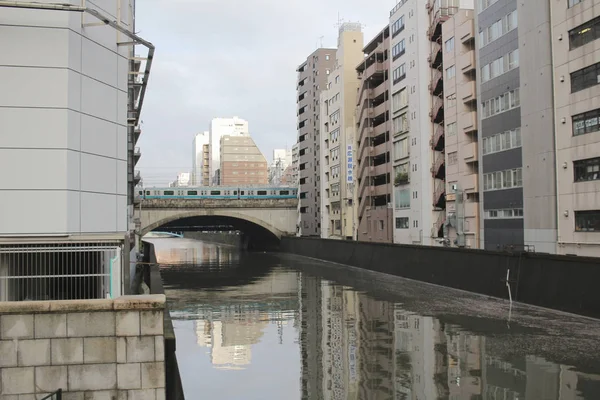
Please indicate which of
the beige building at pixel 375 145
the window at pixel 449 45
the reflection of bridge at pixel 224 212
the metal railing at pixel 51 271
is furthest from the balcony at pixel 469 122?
the reflection of bridge at pixel 224 212

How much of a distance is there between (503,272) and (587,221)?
5.56 metres

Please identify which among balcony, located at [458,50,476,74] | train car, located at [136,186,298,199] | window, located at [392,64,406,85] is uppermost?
window, located at [392,64,406,85]

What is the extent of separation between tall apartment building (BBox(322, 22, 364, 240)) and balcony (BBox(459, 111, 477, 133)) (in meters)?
26.2

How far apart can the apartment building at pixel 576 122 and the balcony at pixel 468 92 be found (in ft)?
33.8

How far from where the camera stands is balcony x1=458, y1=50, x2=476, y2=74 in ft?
147

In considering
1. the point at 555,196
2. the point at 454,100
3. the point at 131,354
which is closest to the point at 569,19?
the point at 555,196

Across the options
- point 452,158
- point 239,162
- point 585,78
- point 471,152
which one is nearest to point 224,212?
point 452,158

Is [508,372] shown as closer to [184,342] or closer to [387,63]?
[184,342]

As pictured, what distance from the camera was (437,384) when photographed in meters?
14.8

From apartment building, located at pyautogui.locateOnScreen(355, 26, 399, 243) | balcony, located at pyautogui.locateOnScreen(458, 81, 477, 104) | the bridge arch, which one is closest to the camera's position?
balcony, located at pyautogui.locateOnScreen(458, 81, 477, 104)

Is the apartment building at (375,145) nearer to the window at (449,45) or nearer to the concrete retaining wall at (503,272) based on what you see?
the concrete retaining wall at (503,272)

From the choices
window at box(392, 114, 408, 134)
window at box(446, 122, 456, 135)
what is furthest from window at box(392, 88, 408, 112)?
window at box(446, 122, 456, 135)

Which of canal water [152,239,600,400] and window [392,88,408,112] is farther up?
window [392,88,408,112]

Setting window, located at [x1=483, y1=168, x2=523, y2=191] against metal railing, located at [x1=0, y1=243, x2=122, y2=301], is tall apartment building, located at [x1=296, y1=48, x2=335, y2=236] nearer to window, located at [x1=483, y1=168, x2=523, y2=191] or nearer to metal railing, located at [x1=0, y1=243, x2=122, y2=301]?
window, located at [x1=483, y1=168, x2=523, y2=191]
